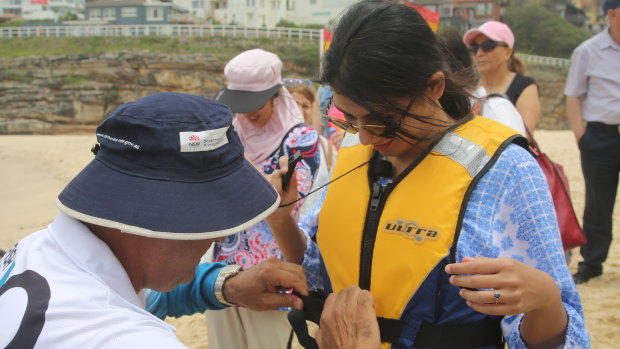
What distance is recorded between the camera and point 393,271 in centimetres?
161

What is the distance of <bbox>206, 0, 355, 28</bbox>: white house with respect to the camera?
51.5 metres

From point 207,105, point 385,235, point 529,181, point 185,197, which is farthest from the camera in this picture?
point 385,235

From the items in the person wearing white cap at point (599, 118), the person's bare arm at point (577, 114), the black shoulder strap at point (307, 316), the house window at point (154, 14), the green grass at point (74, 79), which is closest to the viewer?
the black shoulder strap at point (307, 316)

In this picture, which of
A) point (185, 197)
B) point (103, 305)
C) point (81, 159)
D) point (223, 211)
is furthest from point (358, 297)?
point (81, 159)

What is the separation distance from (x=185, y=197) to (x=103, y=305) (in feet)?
0.95

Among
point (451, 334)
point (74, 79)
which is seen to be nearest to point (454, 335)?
point (451, 334)

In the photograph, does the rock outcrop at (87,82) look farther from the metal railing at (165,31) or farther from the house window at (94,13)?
the house window at (94,13)

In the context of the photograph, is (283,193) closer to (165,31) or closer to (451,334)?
(451,334)

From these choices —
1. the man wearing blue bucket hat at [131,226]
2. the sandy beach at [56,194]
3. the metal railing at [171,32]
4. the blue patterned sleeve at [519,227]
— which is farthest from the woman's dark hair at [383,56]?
the metal railing at [171,32]

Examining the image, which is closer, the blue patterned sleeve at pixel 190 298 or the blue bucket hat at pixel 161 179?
the blue bucket hat at pixel 161 179

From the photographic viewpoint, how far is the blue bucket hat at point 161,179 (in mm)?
1168

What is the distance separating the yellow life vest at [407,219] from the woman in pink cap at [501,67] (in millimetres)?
2516

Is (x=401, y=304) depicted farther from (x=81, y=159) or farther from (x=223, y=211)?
(x=81, y=159)

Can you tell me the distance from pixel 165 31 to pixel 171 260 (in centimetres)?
3764
